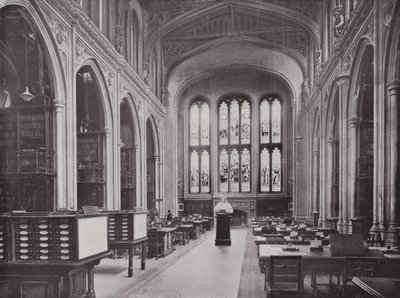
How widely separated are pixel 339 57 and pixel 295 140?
36.7ft

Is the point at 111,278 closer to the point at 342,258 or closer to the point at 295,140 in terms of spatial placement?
the point at 342,258

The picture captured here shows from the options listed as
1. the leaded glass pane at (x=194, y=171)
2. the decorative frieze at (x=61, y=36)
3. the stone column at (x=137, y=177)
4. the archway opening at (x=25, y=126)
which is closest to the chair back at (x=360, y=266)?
the archway opening at (x=25, y=126)

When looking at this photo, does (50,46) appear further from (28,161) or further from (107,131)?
(107,131)

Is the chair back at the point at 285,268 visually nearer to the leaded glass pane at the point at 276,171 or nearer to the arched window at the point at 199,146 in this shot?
the leaded glass pane at the point at 276,171

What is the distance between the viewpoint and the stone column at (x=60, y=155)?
1124cm

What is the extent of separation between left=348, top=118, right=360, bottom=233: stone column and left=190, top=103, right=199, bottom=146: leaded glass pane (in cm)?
1558

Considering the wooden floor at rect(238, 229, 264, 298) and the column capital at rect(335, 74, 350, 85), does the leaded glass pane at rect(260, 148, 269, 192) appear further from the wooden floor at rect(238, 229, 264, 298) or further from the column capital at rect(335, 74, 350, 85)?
the wooden floor at rect(238, 229, 264, 298)

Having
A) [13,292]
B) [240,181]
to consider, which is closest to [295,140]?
[240,181]

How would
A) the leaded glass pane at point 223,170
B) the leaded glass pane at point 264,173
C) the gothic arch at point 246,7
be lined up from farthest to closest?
the leaded glass pane at point 223,170, the leaded glass pane at point 264,173, the gothic arch at point 246,7

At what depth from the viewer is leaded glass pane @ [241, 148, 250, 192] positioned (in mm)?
27750

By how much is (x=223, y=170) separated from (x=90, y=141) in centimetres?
1366

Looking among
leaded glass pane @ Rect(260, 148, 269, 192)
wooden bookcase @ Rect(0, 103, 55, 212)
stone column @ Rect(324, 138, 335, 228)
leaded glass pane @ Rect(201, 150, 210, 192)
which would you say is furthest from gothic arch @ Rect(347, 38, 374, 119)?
leaded glass pane @ Rect(201, 150, 210, 192)

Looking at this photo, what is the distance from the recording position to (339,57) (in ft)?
47.8

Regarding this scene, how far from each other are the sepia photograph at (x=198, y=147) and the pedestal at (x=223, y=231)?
0.16ft
